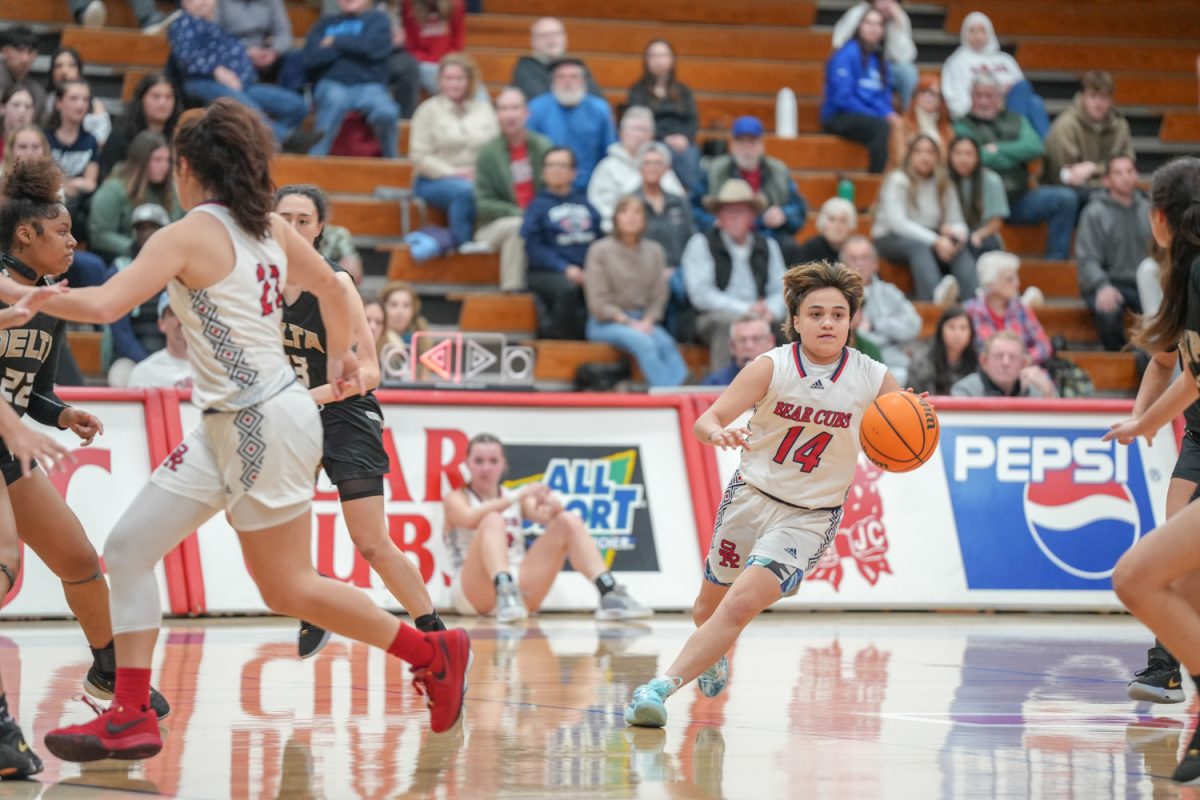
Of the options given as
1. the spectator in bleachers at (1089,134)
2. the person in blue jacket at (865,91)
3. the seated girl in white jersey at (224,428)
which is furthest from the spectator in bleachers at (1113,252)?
the seated girl in white jersey at (224,428)

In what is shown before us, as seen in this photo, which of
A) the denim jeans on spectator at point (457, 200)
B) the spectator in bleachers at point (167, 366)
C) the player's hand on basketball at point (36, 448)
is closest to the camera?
the player's hand on basketball at point (36, 448)

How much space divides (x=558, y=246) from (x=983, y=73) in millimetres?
5588

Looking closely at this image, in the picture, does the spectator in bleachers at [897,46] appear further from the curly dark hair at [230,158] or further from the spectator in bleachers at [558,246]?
the curly dark hair at [230,158]

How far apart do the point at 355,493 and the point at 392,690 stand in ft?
2.88

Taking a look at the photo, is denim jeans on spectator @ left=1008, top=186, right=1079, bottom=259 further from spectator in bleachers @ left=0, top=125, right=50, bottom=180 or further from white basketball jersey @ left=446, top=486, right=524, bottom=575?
spectator in bleachers @ left=0, top=125, right=50, bottom=180

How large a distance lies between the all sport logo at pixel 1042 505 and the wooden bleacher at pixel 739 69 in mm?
3347

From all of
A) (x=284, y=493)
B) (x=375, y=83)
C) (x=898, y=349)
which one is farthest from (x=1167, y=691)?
(x=375, y=83)

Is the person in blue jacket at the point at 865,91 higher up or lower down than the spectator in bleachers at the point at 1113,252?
higher up

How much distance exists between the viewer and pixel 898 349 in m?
14.3

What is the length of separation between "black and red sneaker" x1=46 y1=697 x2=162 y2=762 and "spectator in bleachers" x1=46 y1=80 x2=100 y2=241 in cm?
872

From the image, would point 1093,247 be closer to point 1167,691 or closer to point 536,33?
point 536,33

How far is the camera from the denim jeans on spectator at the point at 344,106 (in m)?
15.4

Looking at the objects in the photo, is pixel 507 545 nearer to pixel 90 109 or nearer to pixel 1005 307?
pixel 1005 307

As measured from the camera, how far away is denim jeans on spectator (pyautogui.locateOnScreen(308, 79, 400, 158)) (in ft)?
50.6
